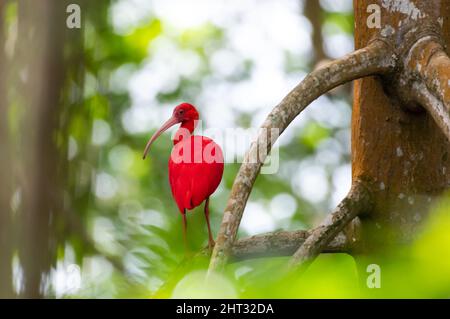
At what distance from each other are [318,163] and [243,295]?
5522 mm

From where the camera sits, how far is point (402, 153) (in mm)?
2486

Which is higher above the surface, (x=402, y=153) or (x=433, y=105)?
(x=433, y=105)

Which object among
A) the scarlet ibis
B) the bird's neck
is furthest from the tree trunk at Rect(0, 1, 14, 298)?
the bird's neck

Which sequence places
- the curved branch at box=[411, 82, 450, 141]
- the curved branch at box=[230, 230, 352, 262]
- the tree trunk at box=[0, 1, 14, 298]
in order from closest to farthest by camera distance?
1. the tree trunk at box=[0, 1, 14, 298]
2. the curved branch at box=[411, 82, 450, 141]
3. the curved branch at box=[230, 230, 352, 262]

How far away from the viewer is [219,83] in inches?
276

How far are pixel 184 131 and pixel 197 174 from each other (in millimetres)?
195

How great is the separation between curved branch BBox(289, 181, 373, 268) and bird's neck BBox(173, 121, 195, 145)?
490 millimetres

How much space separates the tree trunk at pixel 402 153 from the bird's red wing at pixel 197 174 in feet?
2.14

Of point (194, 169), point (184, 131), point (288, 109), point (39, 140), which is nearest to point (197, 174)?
point (194, 169)

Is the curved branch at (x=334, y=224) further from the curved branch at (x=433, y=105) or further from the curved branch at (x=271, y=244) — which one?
the curved branch at (x=433, y=105)

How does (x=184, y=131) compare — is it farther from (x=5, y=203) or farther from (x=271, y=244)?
(x=5, y=203)

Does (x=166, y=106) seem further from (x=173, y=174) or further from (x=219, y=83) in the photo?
(x=173, y=174)

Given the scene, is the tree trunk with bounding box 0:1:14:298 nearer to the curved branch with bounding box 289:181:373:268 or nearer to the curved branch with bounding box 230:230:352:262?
the curved branch with bounding box 289:181:373:268

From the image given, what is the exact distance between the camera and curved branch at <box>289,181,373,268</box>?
220 centimetres
